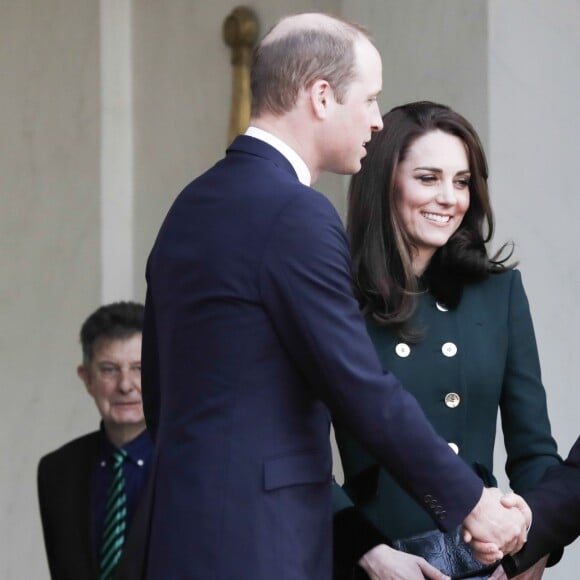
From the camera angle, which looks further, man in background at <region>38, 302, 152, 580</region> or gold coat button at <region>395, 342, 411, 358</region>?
man in background at <region>38, 302, 152, 580</region>

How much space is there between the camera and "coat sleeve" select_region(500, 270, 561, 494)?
405 centimetres

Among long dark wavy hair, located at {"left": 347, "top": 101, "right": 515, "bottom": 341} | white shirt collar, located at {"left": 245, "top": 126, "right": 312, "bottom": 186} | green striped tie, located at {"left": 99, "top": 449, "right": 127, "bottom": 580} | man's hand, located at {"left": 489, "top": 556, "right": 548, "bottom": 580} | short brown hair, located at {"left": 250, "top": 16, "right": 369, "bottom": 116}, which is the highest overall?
short brown hair, located at {"left": 250, "top": 16, "right": 369, "bottom": 116}

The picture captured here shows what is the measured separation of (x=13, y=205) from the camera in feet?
23.1

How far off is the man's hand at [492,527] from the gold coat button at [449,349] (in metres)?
0.47

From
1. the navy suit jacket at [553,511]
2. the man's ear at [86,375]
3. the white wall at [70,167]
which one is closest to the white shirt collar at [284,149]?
the navy suit jacket at [553,511]

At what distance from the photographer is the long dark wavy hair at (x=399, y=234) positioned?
13.4 feet

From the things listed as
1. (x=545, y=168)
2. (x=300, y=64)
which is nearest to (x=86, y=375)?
(x=545, y=168)

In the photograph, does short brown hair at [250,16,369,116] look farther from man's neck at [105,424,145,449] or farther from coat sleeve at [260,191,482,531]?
man's neck at [105,424,145,449]

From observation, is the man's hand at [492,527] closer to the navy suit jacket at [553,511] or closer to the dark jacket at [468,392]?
the navy suit jacket at [553,511]

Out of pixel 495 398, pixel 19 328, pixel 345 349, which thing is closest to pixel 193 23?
pixel 19 328

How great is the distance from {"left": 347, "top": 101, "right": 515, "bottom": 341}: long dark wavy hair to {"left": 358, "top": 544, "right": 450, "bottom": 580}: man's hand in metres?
0.55

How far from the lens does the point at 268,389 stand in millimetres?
3400

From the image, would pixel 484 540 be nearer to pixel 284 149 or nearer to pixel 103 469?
pixel 284 149

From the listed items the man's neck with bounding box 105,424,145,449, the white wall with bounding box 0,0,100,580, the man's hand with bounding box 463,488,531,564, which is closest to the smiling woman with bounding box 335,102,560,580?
the man's hand with bounding box 463,488,531,564
